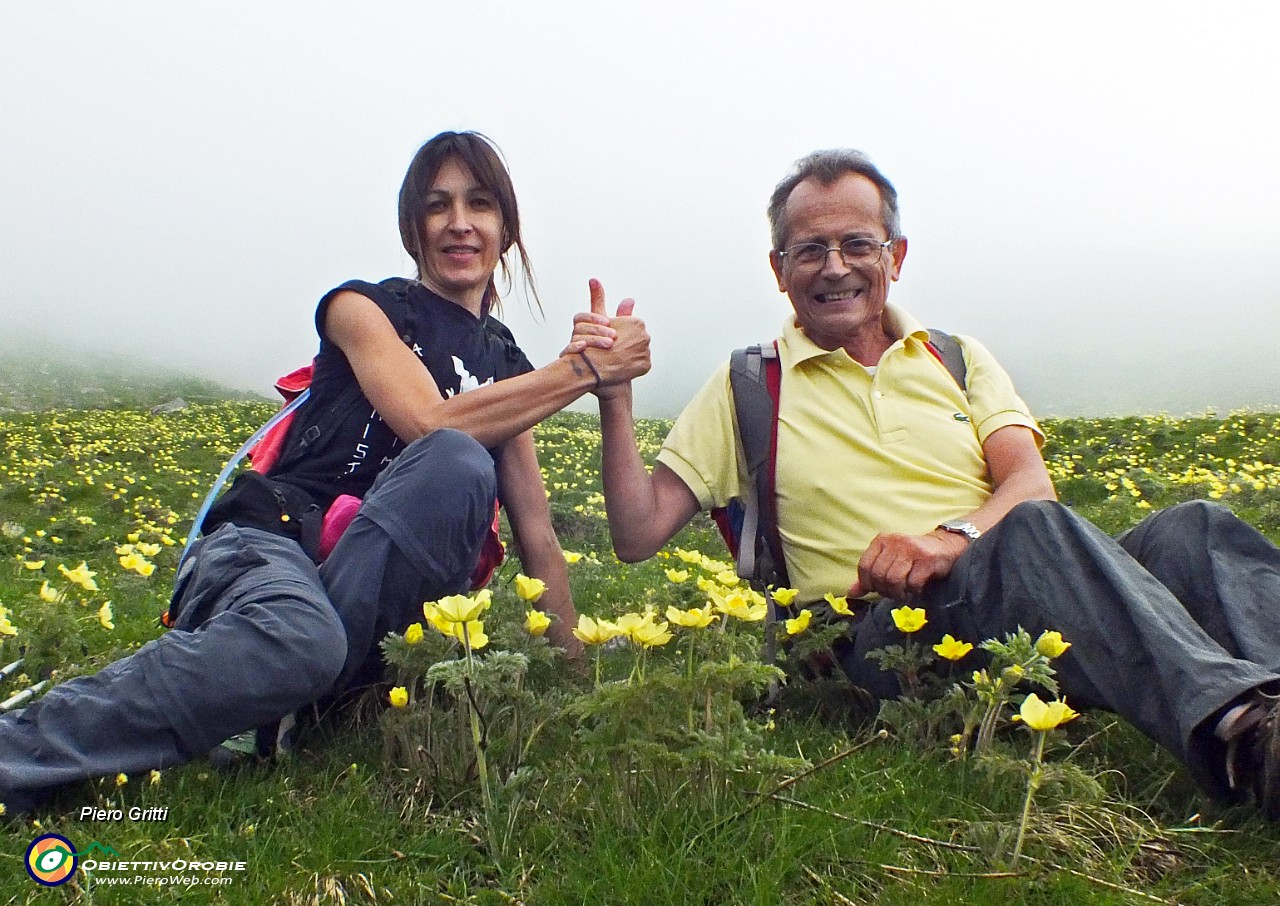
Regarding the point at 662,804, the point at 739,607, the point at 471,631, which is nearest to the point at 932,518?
the point at 739,607

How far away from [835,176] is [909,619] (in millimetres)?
1798

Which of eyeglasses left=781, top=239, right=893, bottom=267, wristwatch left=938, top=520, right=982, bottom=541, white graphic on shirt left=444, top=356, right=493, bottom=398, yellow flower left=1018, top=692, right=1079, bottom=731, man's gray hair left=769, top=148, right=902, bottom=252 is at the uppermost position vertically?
man's gray hair left=769, top=148, right=902, bottom=252

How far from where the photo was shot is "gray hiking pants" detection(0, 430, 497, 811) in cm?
210

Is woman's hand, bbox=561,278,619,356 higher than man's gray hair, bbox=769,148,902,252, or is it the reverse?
man's gray hair, bbox=769,148,902,252

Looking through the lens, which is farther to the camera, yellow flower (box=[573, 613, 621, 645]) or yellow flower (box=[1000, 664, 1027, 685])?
yellow flower (box=[573, 613, 621, 645])

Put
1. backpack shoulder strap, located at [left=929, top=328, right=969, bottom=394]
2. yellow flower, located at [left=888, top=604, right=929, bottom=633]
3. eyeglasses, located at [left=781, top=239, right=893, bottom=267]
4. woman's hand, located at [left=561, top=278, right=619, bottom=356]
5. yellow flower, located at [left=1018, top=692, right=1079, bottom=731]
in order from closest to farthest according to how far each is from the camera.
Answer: yellow flower, located at [left=1018, top=692, right=1079, bottom=731], yellow flower, located at [left=888, top=604, right=929, bottom=633], woman's hand, located at [left=561, top=278, right=619, bottom=356], eyeglasses, located at [left=781, top=239, right=893, bottom=267], backpack shoulder strap, located at [left=929, top=328, right=969, bottom=394]

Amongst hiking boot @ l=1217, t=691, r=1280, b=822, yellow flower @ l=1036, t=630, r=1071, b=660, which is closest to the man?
hiking boot @ l=1217, t=691, r=1280, b=822

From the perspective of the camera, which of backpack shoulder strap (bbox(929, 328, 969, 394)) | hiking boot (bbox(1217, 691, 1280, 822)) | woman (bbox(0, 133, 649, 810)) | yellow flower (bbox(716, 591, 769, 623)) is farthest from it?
backpack shoulder strap (bbox(929, 328, 969, 394))

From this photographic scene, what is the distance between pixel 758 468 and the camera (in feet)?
10.9

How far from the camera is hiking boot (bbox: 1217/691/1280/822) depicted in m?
1.91

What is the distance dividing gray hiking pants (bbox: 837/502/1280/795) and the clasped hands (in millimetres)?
1188

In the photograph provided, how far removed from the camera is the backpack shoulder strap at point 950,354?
11.5ft

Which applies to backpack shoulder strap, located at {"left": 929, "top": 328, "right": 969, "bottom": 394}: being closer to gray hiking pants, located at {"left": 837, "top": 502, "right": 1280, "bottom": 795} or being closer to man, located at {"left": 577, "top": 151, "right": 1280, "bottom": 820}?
man, located at {"left": 577, "top": 151, "right": 1280, "bottom": 820}

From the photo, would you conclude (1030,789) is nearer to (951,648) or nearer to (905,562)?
(951,648)
